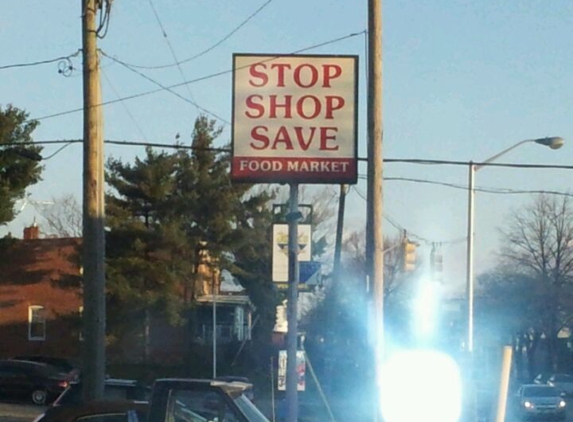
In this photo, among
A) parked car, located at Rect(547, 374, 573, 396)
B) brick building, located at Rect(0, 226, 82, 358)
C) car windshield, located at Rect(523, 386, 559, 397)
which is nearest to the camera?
car windshield, located at Rect(523, 386, 559, 397)

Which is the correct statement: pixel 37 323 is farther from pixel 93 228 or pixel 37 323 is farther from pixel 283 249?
pixel 283 249

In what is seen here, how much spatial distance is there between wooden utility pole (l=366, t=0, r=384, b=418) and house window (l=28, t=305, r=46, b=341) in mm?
36806

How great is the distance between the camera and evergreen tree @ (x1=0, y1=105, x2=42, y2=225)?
42969mm

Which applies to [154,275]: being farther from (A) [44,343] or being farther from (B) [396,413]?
(B) [396,413]

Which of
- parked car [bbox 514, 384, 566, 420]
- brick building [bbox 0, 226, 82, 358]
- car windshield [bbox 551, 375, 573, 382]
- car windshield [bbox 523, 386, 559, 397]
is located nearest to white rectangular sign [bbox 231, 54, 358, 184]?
parked car [bbox 514, 384, 566, 420]

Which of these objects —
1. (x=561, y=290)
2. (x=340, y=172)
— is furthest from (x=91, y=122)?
(x=561, y=290)

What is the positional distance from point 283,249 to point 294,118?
93.2 inches

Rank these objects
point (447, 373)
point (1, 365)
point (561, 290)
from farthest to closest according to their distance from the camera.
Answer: point (561, 290) → point (1, 365) → point (447, 373)

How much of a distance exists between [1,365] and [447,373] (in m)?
32.2

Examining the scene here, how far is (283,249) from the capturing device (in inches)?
737

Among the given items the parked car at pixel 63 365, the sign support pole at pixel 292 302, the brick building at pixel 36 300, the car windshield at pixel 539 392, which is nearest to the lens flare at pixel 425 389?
the sign support pole at pixel 292 302

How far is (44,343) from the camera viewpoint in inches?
2007

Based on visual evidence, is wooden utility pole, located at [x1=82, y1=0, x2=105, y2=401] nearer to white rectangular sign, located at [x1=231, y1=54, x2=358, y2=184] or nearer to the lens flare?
white rectangular sign, located at [x1=231, y1=54, x2=358, y2=184]

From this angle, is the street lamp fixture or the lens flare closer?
the lens flare
